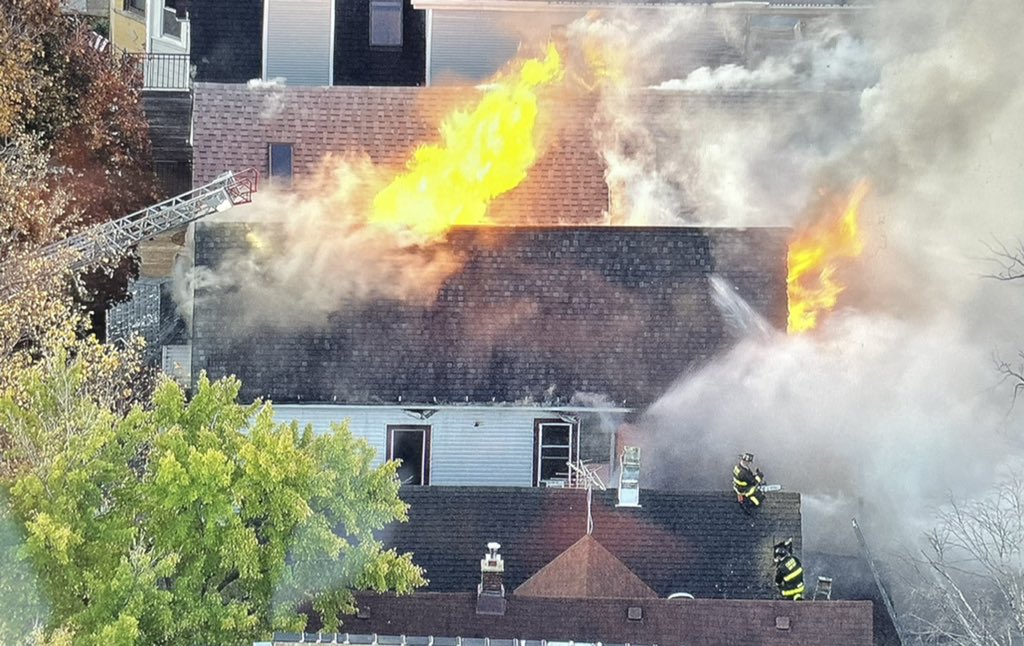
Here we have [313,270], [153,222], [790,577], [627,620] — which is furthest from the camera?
[153,222]

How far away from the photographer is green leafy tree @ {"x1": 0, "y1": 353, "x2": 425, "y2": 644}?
593 inches

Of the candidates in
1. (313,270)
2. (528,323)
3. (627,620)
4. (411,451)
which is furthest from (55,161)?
(627,620)

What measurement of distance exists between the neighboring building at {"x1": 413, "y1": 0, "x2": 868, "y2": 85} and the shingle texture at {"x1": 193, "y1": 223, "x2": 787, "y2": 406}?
424cm

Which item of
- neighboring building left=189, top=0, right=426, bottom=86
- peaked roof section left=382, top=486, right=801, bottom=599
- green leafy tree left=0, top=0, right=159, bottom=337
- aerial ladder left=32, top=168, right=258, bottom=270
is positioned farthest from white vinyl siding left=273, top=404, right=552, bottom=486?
neighboring building left=189, top=0, right=426, bottom=86

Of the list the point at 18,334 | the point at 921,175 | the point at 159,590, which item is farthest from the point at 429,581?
the point at 921,175

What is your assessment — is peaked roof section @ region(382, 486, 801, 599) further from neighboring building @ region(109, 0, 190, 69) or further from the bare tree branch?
neighboring building @ region(109, 0, 190, 69)

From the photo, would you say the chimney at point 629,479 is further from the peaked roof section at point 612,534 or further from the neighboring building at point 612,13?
the neighboring building at point 612,13

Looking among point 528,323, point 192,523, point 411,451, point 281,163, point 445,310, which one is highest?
point 281,163

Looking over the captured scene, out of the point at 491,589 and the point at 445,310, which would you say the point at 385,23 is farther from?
the point at 491,589

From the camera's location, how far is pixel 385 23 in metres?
23.9

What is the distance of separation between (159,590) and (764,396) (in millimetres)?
12488

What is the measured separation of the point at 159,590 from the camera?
15180 millimetres

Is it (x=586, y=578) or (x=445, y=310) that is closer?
(x=586, y=578)

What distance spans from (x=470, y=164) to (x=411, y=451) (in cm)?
622
